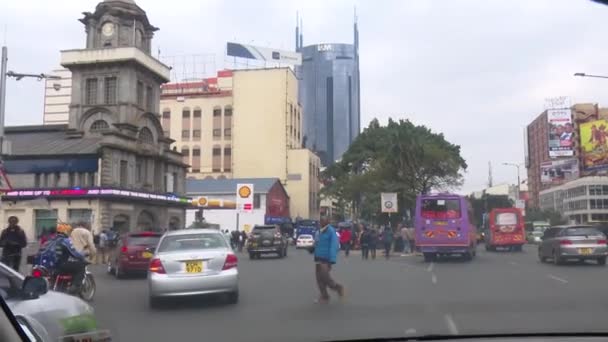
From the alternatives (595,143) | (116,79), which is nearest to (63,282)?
(116,79)

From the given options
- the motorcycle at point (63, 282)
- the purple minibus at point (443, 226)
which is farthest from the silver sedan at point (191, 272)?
the purple minibus at point (443, 226)

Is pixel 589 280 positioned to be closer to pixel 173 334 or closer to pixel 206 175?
pixel 173 334

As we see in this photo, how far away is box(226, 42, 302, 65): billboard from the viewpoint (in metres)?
88.0

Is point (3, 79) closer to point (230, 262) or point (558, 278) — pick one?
point (230, 262)

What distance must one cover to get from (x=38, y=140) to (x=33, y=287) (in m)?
13.5

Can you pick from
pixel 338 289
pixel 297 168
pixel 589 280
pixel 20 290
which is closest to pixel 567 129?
pixel 297 168

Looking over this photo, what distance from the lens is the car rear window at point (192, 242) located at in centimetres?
1179

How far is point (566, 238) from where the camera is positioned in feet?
70.6

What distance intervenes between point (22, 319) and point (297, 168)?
76213 millimetres

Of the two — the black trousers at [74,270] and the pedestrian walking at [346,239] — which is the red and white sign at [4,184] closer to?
the black trousers at [74,270]

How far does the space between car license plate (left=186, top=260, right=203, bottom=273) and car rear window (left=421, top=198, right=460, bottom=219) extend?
17.8 meters

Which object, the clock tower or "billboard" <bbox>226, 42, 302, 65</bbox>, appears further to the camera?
"billboard" <bbox>226, 42, 302, 65</bbox>

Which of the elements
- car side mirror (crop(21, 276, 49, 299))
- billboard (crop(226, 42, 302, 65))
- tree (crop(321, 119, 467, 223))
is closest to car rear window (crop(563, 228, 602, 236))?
car side mirror (crop(21, 276, 49, 299))

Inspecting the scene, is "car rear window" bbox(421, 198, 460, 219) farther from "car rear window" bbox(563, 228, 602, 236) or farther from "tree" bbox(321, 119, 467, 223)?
"tree" bbox(321, 119, 467, 223)
